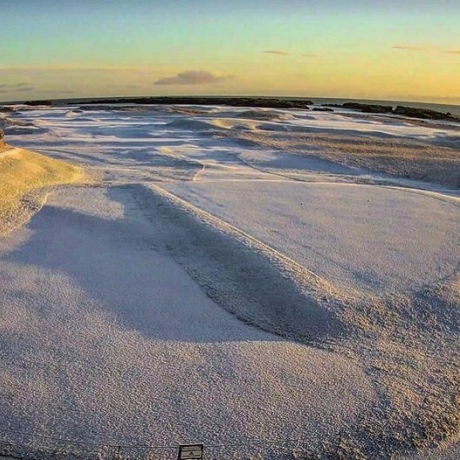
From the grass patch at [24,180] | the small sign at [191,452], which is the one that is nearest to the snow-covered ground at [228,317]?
the small sign at [191,452]

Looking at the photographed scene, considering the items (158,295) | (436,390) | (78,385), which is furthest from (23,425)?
(436,390)

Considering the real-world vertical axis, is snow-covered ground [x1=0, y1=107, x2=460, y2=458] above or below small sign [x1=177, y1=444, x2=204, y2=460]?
above

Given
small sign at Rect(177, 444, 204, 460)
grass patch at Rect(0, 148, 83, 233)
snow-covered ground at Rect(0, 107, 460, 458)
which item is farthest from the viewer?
grass patch at Rect(0, 148, 83, 233)

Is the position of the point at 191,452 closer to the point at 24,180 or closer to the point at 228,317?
the point at 228,317

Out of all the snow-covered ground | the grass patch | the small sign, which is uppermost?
the grass patch

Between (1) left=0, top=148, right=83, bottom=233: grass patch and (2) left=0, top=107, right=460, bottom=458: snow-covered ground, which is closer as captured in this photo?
(2) left=0, top=107, right=460, bottom=458: snow-covered ground

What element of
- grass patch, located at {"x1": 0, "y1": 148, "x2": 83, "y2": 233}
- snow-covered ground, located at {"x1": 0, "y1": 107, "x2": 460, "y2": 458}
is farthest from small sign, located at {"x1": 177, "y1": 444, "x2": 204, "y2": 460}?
grass patch, located at {"x1": 0, "y1": 148, "x2": 83, "y2": 233}

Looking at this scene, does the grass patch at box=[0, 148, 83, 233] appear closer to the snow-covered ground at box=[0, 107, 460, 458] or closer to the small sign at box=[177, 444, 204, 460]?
the snow-covered ground at box=[0, 107, 460, 458]
